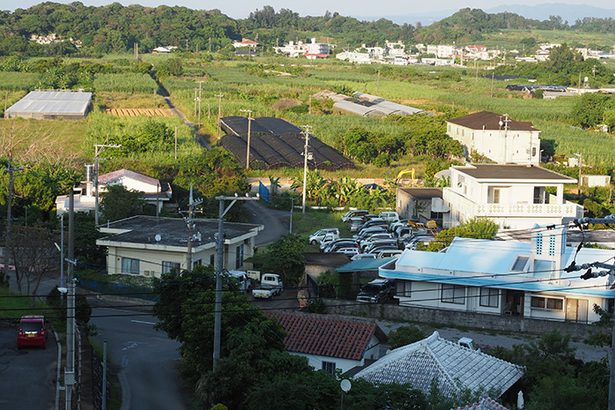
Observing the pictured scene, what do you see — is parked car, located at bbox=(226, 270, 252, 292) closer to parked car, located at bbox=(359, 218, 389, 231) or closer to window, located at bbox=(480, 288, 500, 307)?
window, located at bbox=(480, 288, 500, 307)

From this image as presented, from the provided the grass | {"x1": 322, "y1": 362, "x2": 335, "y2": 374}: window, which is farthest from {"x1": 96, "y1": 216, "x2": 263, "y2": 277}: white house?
{"x1": 322, "y1": 362, "x2": 335, "y2": 374}: window

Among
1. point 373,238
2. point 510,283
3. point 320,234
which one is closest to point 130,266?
point 320,234

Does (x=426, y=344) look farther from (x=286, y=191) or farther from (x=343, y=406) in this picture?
(x=286, y=191)

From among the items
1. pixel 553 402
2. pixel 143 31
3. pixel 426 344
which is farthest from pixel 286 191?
pixel 143 31

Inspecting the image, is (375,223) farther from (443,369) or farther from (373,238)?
(443,369)

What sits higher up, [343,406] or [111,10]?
[111,10]

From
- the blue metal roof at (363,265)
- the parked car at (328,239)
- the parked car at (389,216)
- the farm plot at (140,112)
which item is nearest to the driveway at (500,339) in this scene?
the blue metal roof at (363,265)
